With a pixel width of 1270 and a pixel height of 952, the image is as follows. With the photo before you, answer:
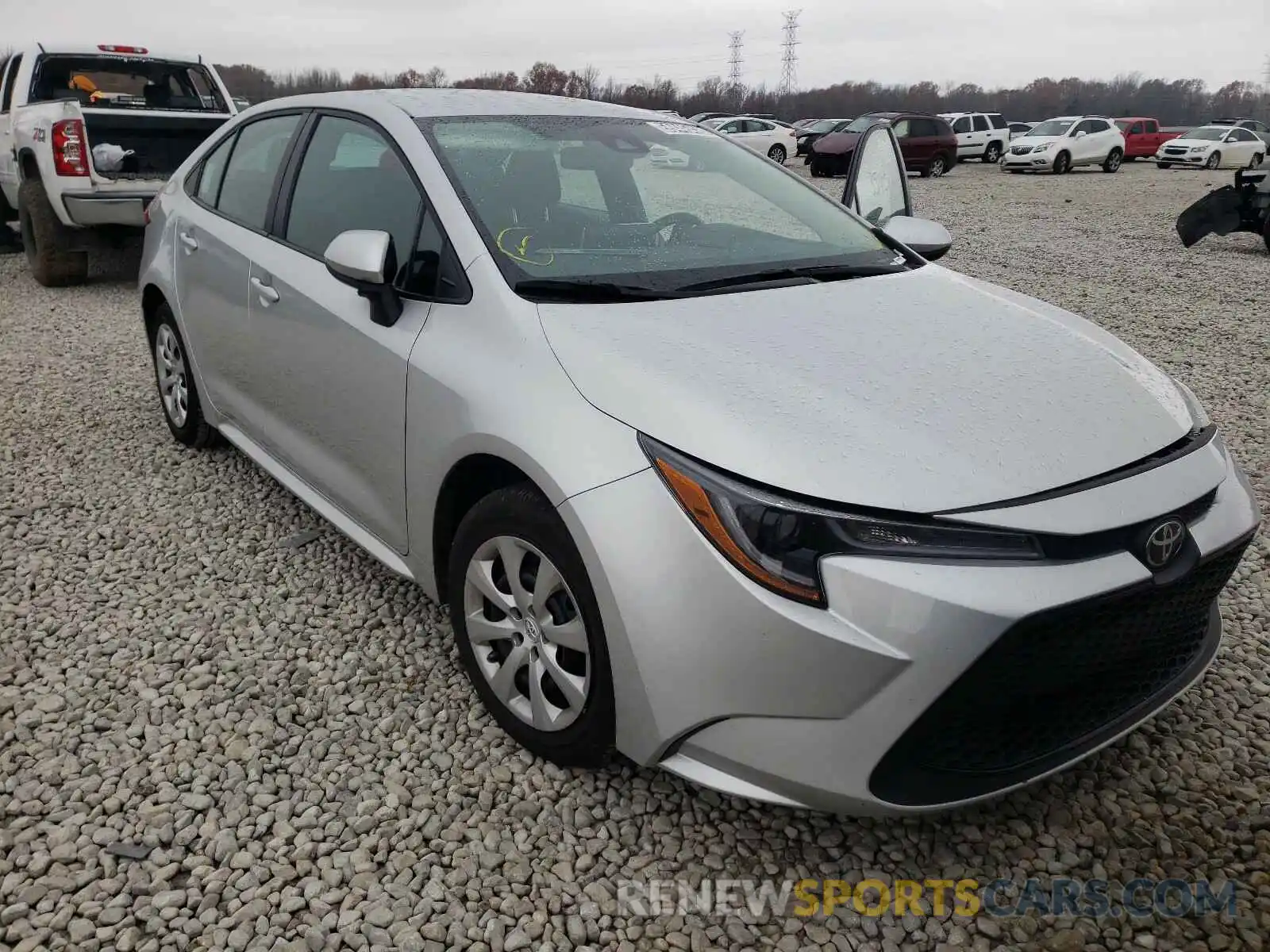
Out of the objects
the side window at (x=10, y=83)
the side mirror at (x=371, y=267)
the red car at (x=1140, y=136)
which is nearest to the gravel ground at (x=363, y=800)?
the side mirror at (x=371, y=267)

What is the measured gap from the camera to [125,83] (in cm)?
888

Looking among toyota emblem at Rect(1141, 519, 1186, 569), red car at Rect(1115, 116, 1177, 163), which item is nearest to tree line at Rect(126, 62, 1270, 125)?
red car at Rect(1115, 116, 1177, 163)

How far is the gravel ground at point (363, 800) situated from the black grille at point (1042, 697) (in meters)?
0.38

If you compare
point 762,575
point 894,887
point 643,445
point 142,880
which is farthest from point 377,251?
point 894,887

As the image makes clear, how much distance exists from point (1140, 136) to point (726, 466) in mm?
35688

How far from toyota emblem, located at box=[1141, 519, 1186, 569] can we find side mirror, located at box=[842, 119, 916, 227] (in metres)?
3.10

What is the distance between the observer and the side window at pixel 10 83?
841 cm

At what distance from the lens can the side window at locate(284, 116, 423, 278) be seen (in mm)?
2744

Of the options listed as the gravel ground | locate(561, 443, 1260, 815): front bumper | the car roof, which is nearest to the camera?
locate(561, 443, 1260, 815): front bumper

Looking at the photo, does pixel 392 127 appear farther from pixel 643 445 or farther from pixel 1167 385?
pixel 1167 385

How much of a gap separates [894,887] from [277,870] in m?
1.38

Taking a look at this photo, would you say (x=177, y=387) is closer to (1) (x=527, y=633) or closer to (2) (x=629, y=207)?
(2) (x=629, y=207)

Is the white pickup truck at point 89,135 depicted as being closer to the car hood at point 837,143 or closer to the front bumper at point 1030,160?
the car hood at point 837,143

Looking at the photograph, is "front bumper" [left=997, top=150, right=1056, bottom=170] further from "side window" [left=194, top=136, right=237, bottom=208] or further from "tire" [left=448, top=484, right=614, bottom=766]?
"tire" [left=448, top=484, right=614, bottom=766]
